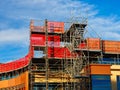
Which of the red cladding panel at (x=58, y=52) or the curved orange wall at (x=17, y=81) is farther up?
the red cladding panel at (x=58, y=52)

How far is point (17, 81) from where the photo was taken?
64.8 metres

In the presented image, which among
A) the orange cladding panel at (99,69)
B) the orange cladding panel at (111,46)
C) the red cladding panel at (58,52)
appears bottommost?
the orange cladding panel at (99,69)

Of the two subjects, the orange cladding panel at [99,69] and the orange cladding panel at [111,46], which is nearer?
the orange cladding panel at [99,69]

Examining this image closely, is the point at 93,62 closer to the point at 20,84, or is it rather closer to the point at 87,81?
the point at 87,81

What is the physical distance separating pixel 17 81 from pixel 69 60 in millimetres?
12530

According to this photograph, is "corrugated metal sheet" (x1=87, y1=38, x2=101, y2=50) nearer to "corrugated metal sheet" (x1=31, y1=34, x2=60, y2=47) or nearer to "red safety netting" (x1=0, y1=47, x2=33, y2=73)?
"corrugated metal sheet" (x1=31, y1=34, x2=60, y2=47)

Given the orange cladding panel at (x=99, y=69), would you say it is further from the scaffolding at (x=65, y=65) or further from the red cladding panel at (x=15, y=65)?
the red cladding panel at (x=15, y=65)

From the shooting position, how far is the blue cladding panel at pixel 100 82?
5447cm

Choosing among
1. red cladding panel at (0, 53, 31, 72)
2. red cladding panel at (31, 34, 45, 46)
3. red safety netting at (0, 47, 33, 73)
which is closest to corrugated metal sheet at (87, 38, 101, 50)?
red cladding panel at (31, 34, 45, 46)

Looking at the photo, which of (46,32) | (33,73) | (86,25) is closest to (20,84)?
(33,73)

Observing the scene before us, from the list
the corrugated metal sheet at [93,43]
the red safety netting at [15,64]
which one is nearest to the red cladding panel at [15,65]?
the red safety netting at [15,64]

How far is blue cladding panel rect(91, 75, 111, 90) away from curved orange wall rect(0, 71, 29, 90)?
11023mm

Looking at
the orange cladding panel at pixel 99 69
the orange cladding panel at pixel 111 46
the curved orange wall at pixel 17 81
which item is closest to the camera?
the orange cladding panel at pixel 99 69

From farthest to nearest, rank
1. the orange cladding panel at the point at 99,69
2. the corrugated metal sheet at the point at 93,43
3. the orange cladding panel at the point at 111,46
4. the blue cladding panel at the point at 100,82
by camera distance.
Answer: the orange cladding panel at the point at 111,46 → the corrugated metal sheet at the point at 93,43 → the orange cladding panel at the point at 99,69 → the blue cladding panel at the point at 100,82
